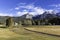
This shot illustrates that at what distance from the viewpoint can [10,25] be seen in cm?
4169

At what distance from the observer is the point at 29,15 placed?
148 meters

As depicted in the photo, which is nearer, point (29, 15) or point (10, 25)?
point (10, 25)

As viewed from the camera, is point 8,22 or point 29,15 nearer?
point 8,22

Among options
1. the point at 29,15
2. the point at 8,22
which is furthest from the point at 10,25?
the point at 29,15

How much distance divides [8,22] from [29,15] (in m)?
105

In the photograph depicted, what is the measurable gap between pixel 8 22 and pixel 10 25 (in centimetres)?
149

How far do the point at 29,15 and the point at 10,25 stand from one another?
106359 millimetres

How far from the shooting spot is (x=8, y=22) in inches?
1681

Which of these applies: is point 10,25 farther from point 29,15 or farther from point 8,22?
point 29,15
